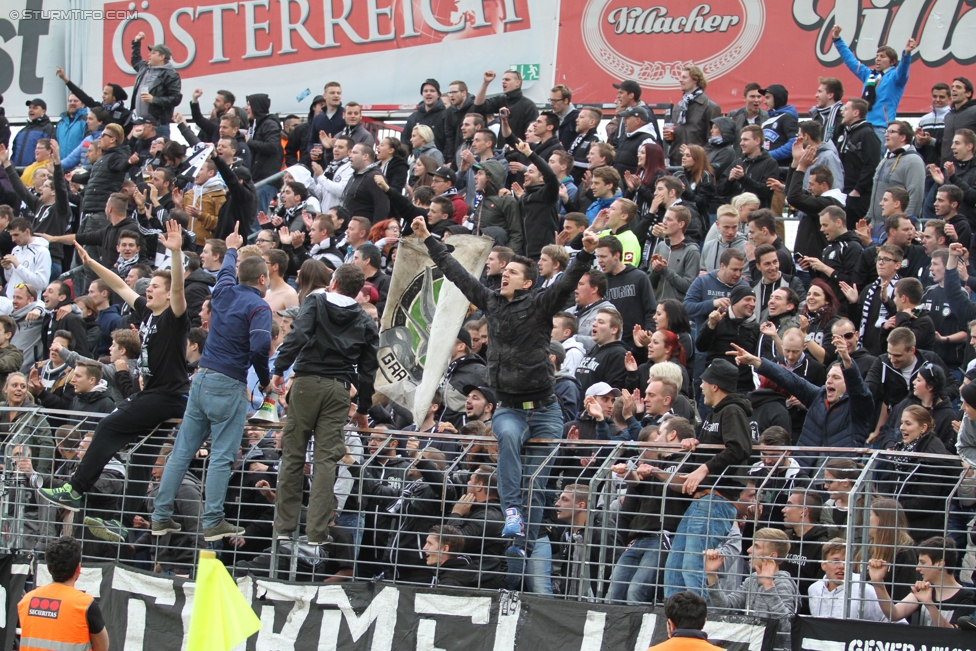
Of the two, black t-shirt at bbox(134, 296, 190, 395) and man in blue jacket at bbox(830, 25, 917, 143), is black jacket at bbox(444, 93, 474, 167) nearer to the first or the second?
man in blue jacket at bbox(830, 25, 917, 143)

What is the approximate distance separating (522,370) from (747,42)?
9.84 m

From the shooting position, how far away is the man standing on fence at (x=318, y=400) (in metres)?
8.95

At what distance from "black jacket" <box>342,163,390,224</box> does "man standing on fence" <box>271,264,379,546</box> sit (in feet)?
18.1

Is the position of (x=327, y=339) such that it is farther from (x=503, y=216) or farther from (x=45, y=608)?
(x=503, y=216)

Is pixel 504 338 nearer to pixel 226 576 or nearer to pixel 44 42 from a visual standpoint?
pixel 226 576

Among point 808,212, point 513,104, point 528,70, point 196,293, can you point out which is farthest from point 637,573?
point 528,70

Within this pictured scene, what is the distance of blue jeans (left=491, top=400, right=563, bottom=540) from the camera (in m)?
8.73

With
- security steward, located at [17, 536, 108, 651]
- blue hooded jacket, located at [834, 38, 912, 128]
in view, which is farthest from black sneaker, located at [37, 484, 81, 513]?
blue hooded jacket, located at [834, 38, 912, 128]

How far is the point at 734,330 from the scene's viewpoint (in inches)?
425

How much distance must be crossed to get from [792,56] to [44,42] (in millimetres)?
12443

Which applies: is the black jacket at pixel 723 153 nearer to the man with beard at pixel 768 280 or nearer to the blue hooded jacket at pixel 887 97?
the blue hooded jacket at pixel 887 97

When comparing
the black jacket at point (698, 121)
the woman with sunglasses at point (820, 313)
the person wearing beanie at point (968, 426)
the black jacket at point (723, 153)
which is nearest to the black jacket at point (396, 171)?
the black jacket at point (698, 121)

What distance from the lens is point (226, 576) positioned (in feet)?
22.4

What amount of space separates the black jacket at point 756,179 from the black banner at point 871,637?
22.8 feet
